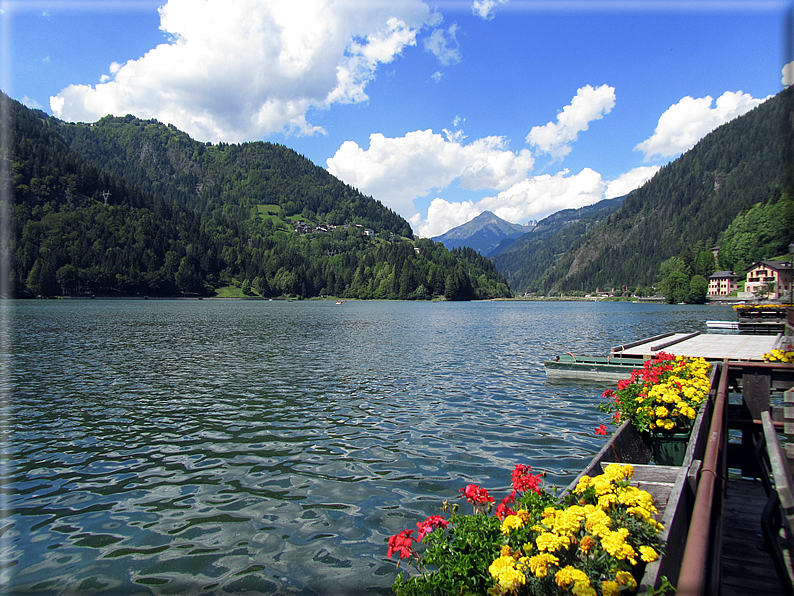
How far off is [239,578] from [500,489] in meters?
6.77

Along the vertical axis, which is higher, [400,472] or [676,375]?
[676,375]

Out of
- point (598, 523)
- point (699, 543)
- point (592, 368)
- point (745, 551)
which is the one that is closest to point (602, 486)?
point (598, 523)

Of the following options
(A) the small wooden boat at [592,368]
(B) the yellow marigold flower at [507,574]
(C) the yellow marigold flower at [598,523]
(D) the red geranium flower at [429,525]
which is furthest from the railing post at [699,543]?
(A) the small wooden boat at [592,368]

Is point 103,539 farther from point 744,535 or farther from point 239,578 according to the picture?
point 744,535

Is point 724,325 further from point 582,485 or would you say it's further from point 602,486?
point 602,486

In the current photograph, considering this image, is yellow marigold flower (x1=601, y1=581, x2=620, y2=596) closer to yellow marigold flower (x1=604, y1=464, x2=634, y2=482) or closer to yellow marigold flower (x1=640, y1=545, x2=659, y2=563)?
yellow marigold flower (x1=640, y1=545, x2=659, y2=563)

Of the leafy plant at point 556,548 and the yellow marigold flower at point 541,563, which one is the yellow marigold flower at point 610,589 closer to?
the leafy plant at point 556,548

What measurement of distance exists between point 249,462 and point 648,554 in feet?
41.6

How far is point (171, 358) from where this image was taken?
35656 millimetres

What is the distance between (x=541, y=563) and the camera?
4.25 meters

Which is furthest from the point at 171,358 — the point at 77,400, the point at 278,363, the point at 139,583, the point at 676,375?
the point at 676,375

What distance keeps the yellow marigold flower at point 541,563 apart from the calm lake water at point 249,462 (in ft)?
16.4

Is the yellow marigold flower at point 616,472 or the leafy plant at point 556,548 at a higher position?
the yellow marigold flower at point 616,472

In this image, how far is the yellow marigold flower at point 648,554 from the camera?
13.0 ft
